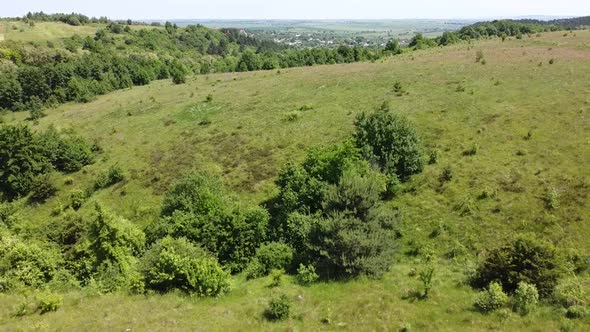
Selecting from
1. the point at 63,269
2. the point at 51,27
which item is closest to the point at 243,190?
the point at 63,269

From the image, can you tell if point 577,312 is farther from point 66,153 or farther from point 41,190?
point 66,153

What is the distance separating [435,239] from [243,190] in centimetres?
1796

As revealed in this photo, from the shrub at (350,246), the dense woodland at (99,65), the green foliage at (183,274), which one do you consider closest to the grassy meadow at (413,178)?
the green foliage at (183,274)

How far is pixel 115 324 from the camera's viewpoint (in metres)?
18.3

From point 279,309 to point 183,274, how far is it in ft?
20.2

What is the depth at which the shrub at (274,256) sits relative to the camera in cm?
2506

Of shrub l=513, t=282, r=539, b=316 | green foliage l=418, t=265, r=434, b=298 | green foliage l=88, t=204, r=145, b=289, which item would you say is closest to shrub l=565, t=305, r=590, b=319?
shrub l=513, t=282, r=539, b=316

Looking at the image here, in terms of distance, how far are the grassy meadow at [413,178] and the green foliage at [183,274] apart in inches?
32.8

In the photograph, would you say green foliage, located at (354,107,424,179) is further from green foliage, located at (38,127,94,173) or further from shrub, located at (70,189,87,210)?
green foliage, located at (38,127,94,173)

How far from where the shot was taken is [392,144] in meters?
33.5

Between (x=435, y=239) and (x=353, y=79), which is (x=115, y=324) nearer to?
(x=435, y=239)

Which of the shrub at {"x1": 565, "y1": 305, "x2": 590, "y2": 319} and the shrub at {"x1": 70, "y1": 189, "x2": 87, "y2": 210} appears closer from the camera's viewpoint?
the shrub at {"x1": 565, "y1": 305, "x2": 590, "y2": 319}

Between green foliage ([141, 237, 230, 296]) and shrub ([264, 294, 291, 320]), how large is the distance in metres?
3.95

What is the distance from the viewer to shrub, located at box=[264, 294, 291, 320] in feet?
61.4
